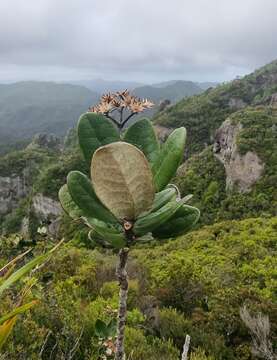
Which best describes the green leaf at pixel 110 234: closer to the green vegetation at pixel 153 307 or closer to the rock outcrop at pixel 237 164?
the green vegetation at pixel 153 307

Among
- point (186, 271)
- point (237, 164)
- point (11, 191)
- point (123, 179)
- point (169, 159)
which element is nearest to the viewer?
point (123, 179)

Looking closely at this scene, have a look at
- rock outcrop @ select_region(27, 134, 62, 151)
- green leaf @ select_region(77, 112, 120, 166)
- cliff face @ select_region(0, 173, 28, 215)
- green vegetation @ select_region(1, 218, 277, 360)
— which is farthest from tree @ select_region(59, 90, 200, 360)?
rock outcrop @ select_region(27, 134, 62, 151)

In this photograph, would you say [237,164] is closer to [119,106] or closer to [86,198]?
[119,106]

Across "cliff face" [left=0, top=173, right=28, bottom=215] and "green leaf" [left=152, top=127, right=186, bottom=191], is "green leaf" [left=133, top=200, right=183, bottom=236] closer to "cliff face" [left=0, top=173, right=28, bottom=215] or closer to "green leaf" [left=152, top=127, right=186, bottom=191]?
"green leaf" [left=152, top=127, right=186, bottom=191]

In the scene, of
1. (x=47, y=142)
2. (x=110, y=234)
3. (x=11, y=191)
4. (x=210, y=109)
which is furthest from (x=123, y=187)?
(x=47, y=142)

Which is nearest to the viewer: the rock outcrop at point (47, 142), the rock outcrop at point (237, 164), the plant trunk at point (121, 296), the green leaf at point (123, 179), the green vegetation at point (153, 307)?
the green leaf at point (123, 179)

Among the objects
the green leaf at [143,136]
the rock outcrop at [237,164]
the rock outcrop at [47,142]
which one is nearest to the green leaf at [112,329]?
the green leaf at [143,136]
